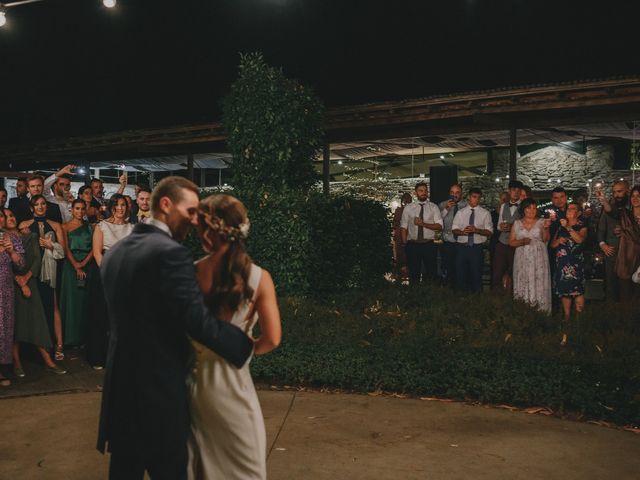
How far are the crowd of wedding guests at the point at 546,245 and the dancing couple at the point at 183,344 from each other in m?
6.06

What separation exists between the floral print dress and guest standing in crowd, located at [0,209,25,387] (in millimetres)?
6938

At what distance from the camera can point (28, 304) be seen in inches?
276

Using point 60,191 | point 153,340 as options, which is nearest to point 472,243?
point 60,191

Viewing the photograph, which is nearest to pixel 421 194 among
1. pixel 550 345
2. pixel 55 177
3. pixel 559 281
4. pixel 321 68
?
pixel 559 281

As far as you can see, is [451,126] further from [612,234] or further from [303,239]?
[303,239]

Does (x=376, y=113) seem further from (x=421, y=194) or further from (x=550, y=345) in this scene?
(x=550, y=345)

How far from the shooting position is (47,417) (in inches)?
218

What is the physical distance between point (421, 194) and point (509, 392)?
5.42 metres

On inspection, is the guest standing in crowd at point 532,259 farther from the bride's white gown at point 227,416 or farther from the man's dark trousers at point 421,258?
the bride's white gown at point 227,416

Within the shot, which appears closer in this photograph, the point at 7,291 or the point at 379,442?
the point at 379,442

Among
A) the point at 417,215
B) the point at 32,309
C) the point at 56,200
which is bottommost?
the point at 32,309

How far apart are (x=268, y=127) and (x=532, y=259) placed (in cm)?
409

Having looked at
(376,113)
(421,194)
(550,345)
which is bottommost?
(550,345)

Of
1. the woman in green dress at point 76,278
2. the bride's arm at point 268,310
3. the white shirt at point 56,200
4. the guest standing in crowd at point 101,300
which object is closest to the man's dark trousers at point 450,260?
the guest standing in crowd at point 101,300
